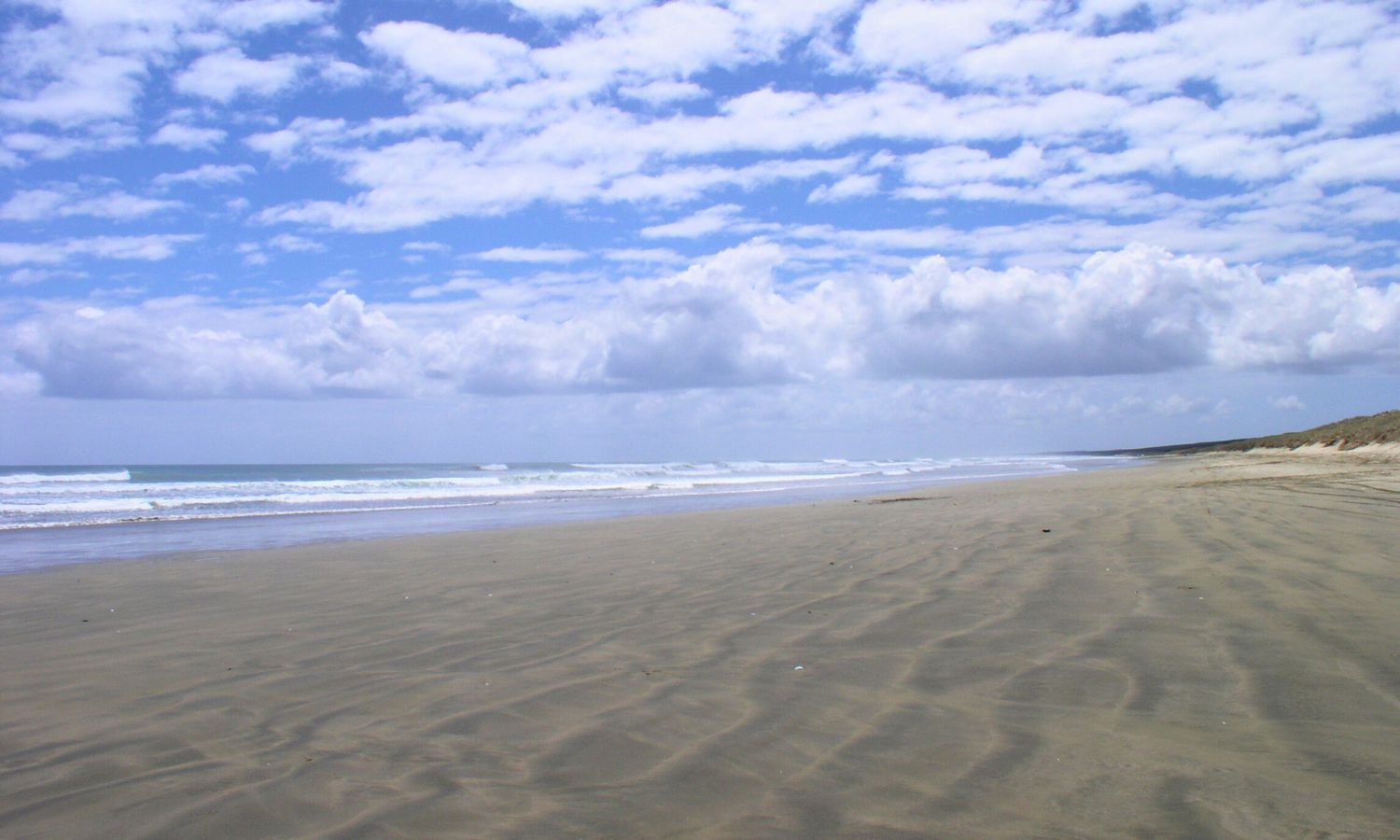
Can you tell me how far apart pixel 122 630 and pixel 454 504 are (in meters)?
19.3

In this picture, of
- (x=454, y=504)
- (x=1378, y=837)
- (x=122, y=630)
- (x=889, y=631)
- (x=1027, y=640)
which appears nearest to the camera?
(x=1378, y=837)

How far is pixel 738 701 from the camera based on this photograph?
4.32 meters

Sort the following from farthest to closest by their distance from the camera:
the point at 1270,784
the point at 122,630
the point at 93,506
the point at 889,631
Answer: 1. the point at 93,506
2. the point at 122,630
3. the point at 889,631
4. the point at 1270,784

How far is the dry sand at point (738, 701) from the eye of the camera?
309 cm

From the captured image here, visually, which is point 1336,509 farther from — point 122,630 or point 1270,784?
point 122,630

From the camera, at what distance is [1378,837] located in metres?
2.70

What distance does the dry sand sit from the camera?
10.1ft

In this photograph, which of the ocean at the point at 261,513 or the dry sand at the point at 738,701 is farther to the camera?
the ocean at the point at 261,513

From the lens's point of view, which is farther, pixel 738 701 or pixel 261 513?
pixel 261 513

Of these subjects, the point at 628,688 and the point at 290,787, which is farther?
the point at 628,688

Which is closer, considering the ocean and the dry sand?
the dry sand

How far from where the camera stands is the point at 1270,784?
3109 mm

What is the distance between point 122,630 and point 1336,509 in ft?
47.0

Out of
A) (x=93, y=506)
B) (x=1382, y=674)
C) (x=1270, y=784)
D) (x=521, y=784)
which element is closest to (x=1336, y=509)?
(x=1382, y=674)
